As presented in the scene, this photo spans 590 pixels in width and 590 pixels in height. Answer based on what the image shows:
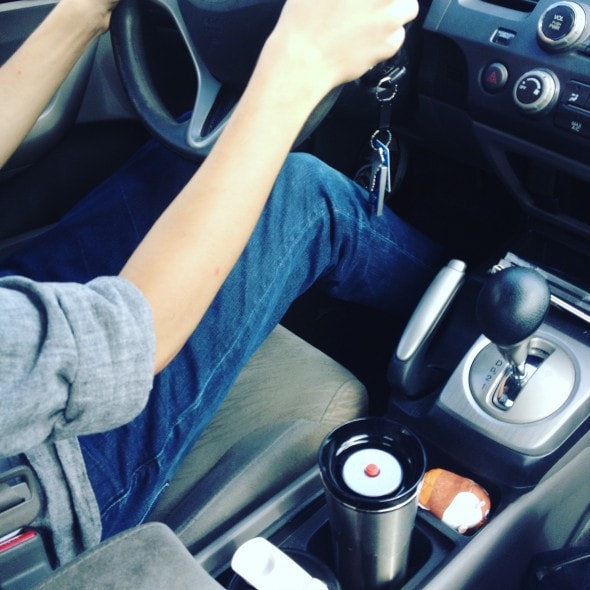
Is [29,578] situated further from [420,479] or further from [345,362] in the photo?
[345,362]

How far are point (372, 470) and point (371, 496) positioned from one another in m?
0.03

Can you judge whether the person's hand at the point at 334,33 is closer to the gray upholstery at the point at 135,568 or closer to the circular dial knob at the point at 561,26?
the circular dial knob at the point at 561,26

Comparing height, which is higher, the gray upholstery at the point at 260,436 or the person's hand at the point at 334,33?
the person's hand at the point at 334,33

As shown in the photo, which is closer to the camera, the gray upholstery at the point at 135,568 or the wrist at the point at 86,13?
the gray upholstery at the point at 135,568

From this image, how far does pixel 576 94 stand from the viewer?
81cm

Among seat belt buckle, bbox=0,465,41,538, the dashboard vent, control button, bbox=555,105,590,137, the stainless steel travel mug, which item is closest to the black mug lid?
the stainless steel travel mug

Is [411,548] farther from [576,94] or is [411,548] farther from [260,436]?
[576,94]

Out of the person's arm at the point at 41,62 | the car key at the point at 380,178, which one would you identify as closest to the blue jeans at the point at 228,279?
the car key at the point at 380,178

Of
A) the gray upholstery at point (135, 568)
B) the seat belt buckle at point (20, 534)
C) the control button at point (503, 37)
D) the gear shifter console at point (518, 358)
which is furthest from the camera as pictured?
the control button at point (503, 37)

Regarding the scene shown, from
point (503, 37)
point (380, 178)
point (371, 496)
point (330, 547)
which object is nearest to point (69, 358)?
point (371, 496)

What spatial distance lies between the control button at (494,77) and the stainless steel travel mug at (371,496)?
424 millimetres

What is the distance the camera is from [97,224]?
3.11ft

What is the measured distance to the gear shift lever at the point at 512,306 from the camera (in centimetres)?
73

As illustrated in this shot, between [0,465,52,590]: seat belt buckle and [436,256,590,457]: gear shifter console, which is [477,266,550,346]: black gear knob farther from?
[0,465,52,590]: seat belt buckle
